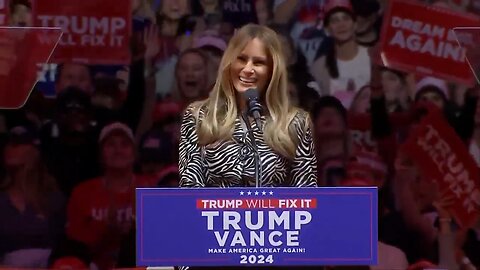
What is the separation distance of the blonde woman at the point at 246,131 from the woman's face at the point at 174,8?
2.20 meters

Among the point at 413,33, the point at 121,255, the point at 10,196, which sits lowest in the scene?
the point at 121,255

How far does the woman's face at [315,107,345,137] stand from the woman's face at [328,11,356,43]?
1.36 ft

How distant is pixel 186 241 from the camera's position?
306 cm

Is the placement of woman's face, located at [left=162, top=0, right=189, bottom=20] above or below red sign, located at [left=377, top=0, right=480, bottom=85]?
above

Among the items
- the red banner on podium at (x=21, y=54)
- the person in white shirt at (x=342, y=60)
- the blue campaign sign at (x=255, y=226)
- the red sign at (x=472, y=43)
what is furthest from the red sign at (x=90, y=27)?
the blue campaign sign at (x=255, y=226)

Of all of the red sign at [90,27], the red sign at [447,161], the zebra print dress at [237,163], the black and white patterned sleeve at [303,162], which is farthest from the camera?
the red sign at [447,161]

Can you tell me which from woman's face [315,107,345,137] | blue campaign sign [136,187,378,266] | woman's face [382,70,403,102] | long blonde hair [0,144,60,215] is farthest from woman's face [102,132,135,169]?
blue campaign sign [136,187,378,266]

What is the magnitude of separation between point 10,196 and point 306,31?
1937mm

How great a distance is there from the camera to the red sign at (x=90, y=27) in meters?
5.42

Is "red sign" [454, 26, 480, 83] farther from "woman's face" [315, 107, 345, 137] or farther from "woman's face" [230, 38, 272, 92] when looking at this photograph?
"woman's face" [230, 38, 272, 92]

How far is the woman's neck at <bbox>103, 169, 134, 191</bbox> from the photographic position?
5.58 m

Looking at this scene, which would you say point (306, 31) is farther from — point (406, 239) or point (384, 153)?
point (406, 239)

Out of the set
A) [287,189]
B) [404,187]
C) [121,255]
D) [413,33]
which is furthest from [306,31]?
[287,189]

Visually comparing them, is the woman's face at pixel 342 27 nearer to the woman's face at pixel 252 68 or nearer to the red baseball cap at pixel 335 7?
the red baseball cap at pixel 335 7
